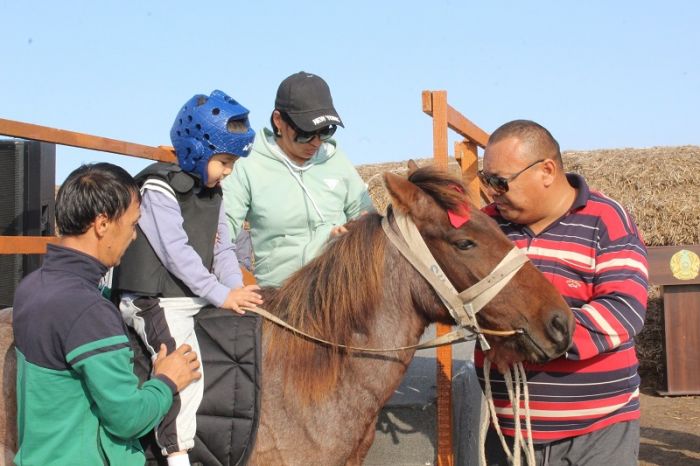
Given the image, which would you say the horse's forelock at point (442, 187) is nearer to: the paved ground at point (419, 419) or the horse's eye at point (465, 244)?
the horse's eye at point (465, 244)

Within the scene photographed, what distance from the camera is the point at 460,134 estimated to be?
15.4 feet

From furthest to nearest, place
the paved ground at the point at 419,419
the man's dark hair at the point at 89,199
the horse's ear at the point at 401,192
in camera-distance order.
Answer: the paved ground at the point at 419,419
the horse's ear at the point at 401,192
the man's dark hair at the point at 89,199

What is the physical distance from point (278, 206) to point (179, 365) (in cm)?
151

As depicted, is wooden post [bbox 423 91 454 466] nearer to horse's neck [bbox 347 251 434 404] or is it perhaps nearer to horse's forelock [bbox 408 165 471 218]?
horse's forelock [bbox 408 165 471 218]

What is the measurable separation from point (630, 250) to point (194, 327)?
1952 millimetres

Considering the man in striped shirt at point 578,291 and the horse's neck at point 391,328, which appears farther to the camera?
the horse's neck at point 391,328

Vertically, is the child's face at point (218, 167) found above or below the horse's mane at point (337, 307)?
above

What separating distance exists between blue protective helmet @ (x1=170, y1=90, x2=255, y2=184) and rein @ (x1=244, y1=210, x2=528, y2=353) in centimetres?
75

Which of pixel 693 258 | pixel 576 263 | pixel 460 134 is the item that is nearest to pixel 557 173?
pixel 576 263

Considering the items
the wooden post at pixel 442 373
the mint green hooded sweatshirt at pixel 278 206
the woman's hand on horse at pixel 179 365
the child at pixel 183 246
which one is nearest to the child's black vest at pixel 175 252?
the child at pixel 183 246

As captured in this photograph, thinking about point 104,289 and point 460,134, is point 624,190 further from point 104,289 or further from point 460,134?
point 104,289

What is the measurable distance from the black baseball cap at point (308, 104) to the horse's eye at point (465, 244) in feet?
4.13

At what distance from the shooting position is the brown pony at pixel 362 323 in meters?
2.97

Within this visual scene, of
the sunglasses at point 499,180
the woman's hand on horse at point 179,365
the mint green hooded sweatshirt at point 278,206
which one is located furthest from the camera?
the mint green hooded sweatshirt at point 278,206
